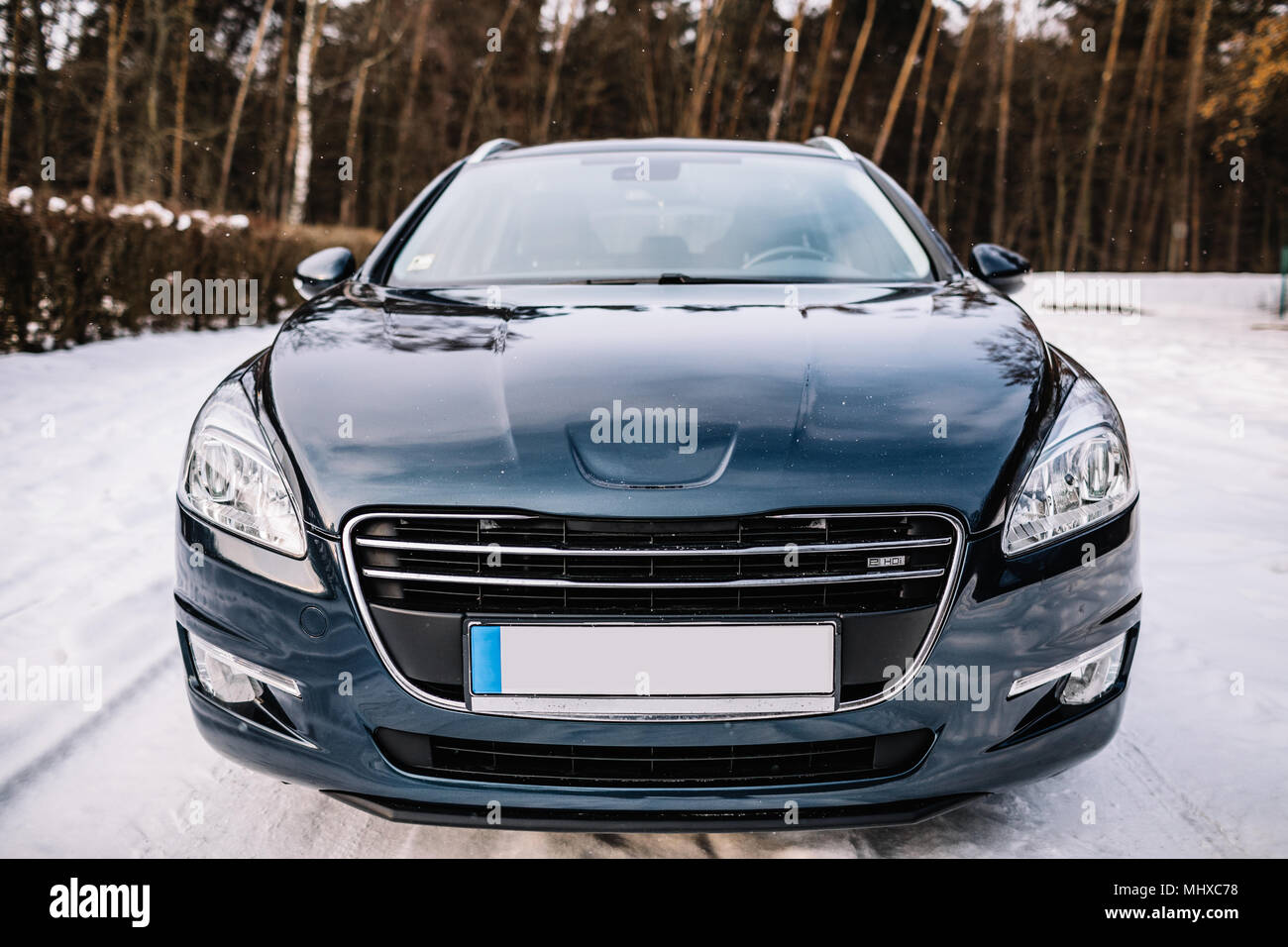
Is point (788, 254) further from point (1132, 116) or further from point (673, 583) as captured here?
point (1132, 116)

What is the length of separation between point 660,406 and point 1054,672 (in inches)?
32.0

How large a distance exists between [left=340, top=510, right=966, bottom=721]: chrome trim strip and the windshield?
1.20 metres

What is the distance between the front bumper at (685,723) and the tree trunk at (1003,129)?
105ft

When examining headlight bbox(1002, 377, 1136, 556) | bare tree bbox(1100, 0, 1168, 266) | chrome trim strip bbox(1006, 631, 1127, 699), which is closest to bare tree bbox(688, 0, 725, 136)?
bare tree bbox(1100, 0, 1168, 266)

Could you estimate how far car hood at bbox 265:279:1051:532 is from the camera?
1.83 m

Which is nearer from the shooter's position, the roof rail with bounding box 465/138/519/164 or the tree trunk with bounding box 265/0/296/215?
the roof rail with bounding box 465/138/519/164

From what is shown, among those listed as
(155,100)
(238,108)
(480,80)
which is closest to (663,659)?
(155,100)

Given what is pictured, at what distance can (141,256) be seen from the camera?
10047 millimetres

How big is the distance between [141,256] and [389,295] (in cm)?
832

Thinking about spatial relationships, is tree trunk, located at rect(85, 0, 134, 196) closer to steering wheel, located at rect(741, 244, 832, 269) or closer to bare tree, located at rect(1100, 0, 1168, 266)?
steering wheel, located at rect(741, 244, 832, 269)

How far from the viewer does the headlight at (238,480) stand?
194cm

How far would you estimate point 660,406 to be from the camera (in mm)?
1988
